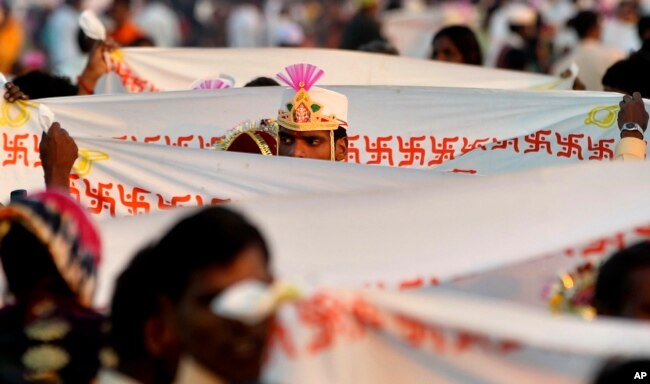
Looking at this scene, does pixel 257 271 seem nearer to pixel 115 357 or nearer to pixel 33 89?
pixel 115 357

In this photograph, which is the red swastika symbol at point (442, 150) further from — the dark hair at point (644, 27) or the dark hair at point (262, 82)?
the dark hair at point (644, 27)

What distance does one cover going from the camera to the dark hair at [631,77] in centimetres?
815

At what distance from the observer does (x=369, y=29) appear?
14.1 metres

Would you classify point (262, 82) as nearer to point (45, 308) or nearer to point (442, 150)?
point (442, 150)

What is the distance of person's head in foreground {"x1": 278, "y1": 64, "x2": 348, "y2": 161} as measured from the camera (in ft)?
22.0

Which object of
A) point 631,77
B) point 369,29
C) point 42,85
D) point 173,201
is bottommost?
point 369,29

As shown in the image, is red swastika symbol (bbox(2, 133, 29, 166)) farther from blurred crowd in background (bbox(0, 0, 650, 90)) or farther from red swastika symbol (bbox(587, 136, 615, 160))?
blurred crowd in background (bbox(0, 0, 650, 90))

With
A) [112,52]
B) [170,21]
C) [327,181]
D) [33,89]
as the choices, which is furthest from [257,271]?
[170,21]

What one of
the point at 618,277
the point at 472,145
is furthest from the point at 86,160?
the point at 618,277

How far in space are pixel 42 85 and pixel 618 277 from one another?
494cm

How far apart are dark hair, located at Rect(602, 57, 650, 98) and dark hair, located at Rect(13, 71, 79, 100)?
2.60m

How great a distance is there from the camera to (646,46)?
962cm

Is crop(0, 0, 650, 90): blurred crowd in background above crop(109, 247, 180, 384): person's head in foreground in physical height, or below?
below

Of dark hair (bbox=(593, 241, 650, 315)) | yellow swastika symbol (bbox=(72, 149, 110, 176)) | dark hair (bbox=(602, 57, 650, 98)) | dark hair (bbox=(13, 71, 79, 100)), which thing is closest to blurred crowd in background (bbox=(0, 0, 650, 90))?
dark hair (bbox=(602, 57, 650, 98))
